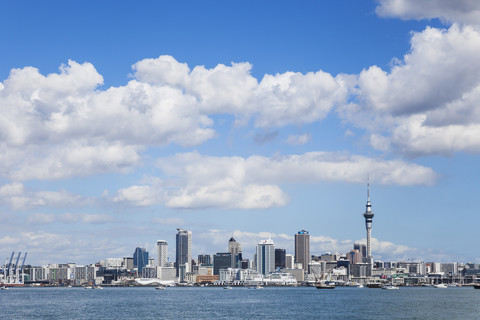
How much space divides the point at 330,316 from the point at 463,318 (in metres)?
24.7

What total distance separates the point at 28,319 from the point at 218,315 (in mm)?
35629

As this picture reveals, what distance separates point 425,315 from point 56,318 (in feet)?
225

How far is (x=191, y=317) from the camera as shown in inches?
4793

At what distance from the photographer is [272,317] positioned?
122 metres

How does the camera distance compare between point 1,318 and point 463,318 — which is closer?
point 463,318

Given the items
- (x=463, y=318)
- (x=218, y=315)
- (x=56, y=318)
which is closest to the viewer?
(x=463, y=318)

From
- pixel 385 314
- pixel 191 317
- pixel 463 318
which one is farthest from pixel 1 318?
pixel 463 318

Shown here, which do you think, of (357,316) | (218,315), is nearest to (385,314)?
(357,316)

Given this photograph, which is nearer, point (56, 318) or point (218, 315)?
point (56, 318)

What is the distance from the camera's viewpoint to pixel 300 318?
394 feet

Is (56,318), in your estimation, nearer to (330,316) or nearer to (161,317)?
(161,317)

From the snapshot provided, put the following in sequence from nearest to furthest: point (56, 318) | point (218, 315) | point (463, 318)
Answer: point (463, 318), point (56, 318), point (218, 315)

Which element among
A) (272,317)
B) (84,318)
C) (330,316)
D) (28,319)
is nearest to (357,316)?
(330,316)

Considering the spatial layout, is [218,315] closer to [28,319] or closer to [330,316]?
[330,316]
